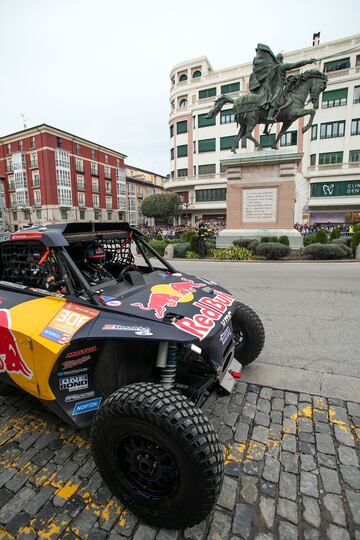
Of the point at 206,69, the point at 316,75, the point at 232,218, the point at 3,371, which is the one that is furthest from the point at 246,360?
the point at 206,69

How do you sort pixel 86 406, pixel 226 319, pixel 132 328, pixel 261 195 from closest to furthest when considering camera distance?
pixel 132 328, pixel 86 406, pixel 226 319, pixel 261 195

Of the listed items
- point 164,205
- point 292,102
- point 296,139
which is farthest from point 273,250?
point 296,139

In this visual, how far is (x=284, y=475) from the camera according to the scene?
2.15 meters

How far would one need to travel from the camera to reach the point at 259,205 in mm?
15188

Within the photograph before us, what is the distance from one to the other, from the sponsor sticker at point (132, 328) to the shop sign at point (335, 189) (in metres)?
45.7

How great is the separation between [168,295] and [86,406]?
1124 millimetres

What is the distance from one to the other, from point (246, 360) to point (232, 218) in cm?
1292

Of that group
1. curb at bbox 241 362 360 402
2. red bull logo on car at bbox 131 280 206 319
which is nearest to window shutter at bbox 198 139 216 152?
curb at bbox 241 362 360 402

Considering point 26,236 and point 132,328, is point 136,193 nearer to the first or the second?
point 26,236

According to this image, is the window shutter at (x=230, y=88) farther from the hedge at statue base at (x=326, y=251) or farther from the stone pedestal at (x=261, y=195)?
the hedge at statue base at (x=326, y=251)

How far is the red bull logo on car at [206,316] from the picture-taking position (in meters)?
2.11

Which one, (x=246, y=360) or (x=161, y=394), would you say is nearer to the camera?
(x=161, y=394)

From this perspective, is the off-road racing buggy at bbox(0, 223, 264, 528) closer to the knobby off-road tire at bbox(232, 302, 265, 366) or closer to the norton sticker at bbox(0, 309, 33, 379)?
the norton sticker at bbox(0, 309, 33, 379)

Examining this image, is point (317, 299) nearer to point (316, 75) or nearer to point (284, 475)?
point (284, 475)
